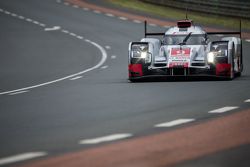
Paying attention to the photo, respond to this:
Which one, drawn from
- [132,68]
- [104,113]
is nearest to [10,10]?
[132,68]

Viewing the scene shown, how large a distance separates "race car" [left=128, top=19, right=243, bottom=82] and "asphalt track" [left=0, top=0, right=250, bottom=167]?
0.31m

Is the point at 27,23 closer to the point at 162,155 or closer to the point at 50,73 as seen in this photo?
the point at 50,73

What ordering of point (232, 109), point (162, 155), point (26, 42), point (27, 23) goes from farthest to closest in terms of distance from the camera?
1. point (27, 23)
2. point (26, 42)
3. point (232, 109)
4. point (162, 155)

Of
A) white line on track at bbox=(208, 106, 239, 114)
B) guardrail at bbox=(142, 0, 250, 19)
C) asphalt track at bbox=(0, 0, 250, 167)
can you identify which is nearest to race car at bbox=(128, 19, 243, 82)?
asphalt track at bbox=(0, 0, 250, 167)

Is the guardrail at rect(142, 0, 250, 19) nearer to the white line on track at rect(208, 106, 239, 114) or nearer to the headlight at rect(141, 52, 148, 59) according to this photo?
the headlight at rect(141, 52, 148, 59)

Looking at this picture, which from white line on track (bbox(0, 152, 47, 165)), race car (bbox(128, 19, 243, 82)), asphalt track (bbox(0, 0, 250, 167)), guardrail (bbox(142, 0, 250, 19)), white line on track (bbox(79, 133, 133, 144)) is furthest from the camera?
guardrail (bbox(142, 0, 250, 19))

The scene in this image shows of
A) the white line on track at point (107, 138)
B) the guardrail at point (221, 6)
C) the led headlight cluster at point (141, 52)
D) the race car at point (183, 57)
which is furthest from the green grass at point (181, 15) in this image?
the white line on track at point (107, 138)

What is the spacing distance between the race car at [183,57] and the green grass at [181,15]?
791 inches

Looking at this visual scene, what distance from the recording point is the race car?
22.8m

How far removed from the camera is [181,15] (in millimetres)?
48438

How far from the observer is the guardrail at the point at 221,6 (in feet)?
150

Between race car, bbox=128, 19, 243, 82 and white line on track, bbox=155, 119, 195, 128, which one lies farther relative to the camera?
race car, bbox=128, 19, 243, 82

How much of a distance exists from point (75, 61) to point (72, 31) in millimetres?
11737

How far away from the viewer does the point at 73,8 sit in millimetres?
53812
